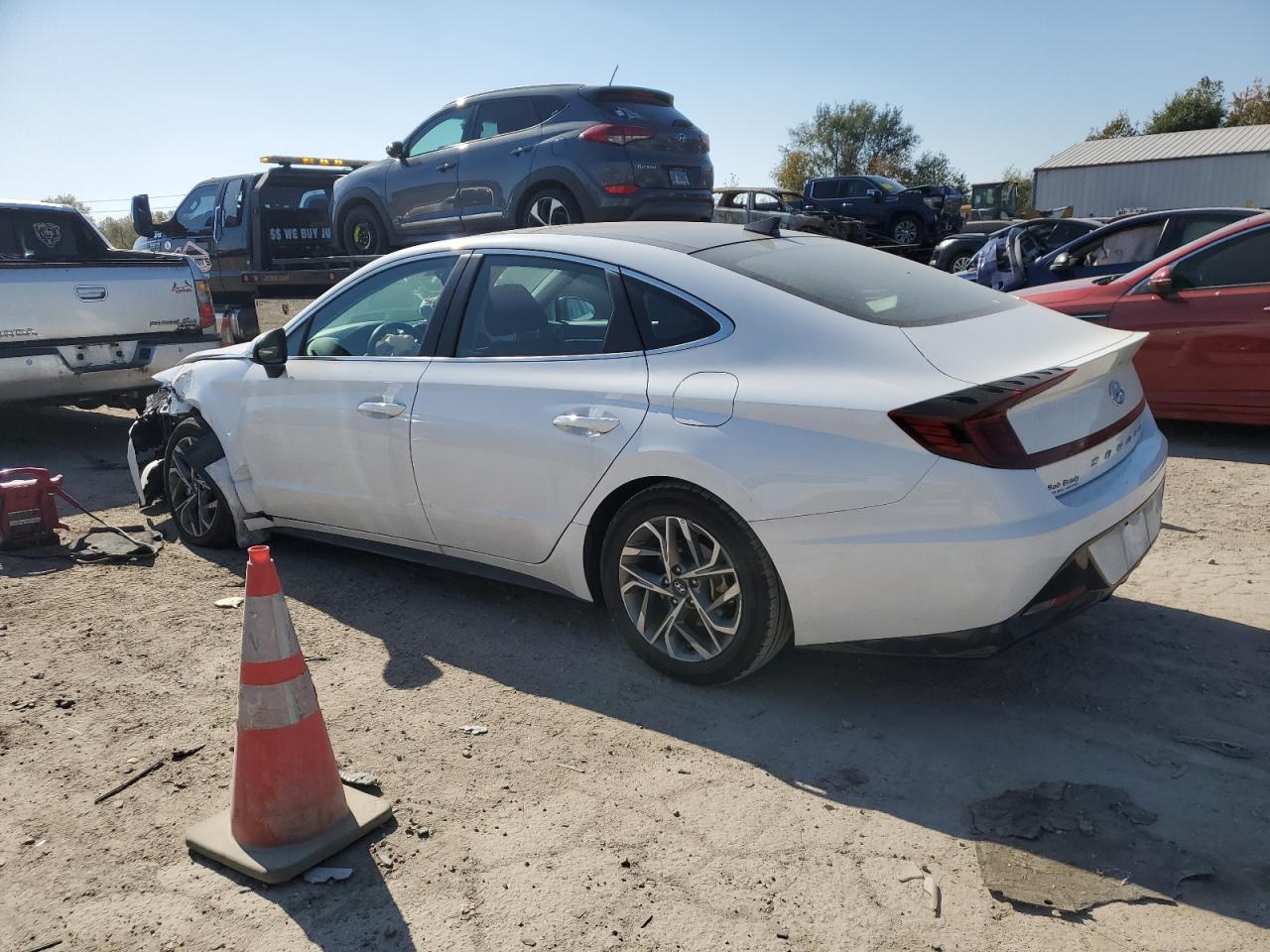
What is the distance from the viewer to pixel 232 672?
13.4ft

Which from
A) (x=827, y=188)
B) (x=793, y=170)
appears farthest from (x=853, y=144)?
(x=827, y=188)

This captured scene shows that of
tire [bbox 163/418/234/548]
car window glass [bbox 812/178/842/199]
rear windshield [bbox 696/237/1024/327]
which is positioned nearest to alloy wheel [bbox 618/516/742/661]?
rear windshield [bbox 696/237/1024/327]

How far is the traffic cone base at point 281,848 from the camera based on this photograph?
109 inches

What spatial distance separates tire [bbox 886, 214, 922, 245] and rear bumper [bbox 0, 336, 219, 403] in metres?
18.7

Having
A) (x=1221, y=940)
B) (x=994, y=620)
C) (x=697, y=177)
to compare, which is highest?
(x=697, y=177)

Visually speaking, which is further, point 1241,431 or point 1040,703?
point 1241,431

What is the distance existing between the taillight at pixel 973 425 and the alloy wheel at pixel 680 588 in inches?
31.4

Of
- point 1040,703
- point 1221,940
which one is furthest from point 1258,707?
point 1221,940

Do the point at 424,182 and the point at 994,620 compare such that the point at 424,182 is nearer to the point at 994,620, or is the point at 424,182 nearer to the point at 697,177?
the point at 697,177

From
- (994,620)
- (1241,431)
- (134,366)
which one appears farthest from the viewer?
(134,366)

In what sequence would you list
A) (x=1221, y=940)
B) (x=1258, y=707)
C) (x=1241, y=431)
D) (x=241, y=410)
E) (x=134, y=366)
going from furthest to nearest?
(x=134, y=366) → (x=1241, y=431) → (x=241, y=410) → (x=1258, y=707) → (x=1221, y=940)

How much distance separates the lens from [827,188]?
24766 millimetres

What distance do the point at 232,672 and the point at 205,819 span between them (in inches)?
44.3

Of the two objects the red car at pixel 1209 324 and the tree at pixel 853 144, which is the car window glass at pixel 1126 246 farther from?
the tree at pixel 853 144
